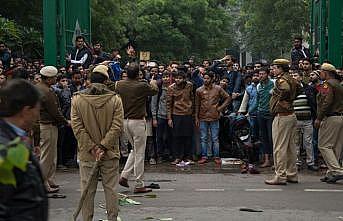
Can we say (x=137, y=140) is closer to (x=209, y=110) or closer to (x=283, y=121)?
(x=283, y=121)

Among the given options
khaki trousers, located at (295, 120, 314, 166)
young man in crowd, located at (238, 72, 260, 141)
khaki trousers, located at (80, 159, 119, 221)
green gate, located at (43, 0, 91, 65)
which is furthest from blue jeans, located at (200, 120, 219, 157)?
khaki trousers, located at (80, 159, 119, 221)

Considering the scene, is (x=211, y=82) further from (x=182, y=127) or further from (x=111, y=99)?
(x=111, y=99)

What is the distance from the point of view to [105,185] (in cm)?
859

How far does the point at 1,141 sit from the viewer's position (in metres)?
4.10

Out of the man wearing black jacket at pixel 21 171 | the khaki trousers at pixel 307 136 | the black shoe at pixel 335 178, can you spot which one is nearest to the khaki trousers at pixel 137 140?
the black shoe at pixel 335 178

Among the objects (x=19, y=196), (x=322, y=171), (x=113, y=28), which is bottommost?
(x=322, y=171)

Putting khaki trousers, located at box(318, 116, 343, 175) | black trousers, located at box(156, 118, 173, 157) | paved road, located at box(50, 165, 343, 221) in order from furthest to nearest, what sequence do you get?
black trousers, located at box(156, 118, 173, 157), khaki trousers, located at box(318, 116, 343, 175), paved road, located at box(50, 165, 343, 221)

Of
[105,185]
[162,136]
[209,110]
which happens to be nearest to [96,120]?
[105,185]

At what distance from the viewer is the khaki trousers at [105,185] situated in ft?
Result: 28.0

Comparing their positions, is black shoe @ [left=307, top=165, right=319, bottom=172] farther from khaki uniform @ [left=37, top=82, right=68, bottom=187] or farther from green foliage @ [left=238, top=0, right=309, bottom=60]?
green foliage @ [left=238, top=0, right=309, bottom=60]

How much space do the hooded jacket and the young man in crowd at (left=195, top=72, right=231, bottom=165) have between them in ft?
22.2

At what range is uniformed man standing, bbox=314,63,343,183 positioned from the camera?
12.4 metres

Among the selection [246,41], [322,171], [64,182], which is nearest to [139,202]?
[64,182]

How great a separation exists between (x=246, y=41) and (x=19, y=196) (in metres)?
48.2
